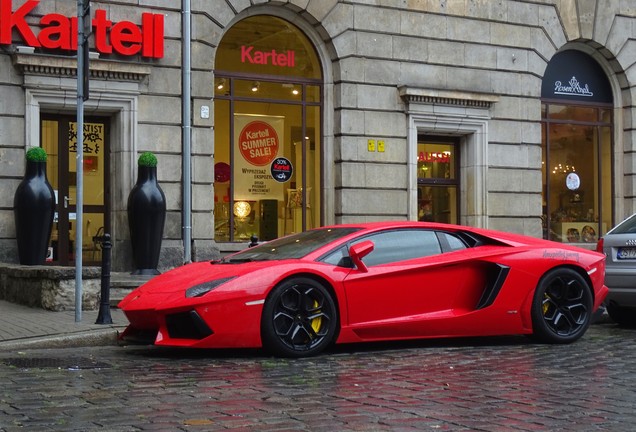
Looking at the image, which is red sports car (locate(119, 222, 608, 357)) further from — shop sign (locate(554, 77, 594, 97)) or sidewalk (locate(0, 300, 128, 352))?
shop sign (locate(554, 77, 594, 97))

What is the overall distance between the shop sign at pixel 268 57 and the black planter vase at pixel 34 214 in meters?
4.48

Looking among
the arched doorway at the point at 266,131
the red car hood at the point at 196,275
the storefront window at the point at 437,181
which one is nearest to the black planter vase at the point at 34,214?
the arched doorway at the point at 266,131

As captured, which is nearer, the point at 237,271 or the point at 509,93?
the point at 237,271

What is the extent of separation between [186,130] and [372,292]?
8.26 metres

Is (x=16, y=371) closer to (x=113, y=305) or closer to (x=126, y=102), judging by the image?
(x=113, y=305)

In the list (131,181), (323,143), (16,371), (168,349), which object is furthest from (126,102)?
(16,371)

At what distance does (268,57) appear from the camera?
58.6 ft

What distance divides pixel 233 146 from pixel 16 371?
10.1m

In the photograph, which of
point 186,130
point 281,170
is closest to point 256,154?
point 281,170

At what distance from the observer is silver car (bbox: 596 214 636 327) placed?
11.3 metres

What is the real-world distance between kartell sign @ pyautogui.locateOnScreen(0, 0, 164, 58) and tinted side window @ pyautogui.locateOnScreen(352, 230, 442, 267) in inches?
314

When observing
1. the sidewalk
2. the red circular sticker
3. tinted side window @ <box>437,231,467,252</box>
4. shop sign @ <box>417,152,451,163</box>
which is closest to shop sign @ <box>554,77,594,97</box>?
shop sign @ <box>417,152,451,163</box>

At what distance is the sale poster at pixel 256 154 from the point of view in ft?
57.8

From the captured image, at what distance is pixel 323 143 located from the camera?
18266 mm
